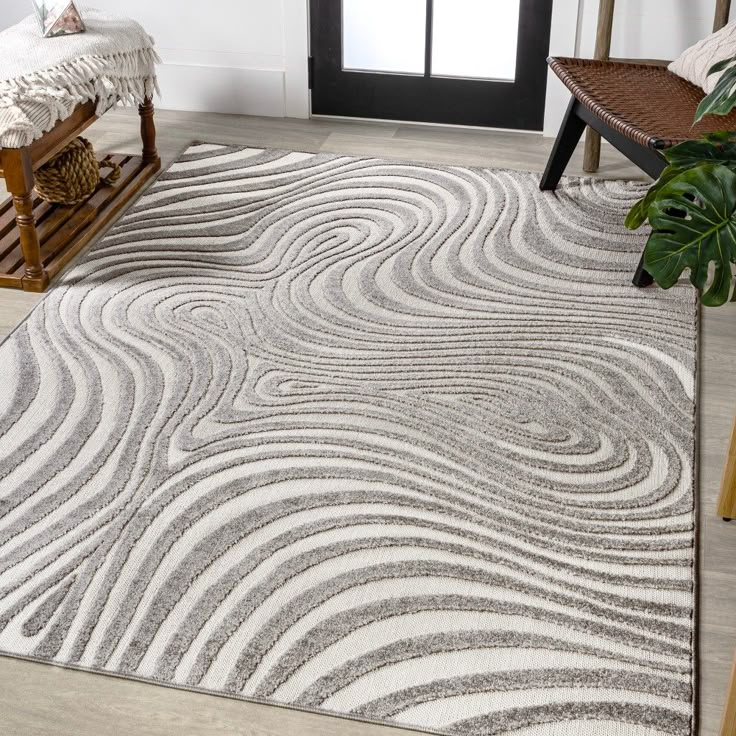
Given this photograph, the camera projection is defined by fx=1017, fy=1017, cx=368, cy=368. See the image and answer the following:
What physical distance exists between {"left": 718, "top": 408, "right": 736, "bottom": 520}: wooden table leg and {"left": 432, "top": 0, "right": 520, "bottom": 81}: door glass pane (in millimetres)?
1917

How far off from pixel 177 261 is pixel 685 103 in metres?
1.41

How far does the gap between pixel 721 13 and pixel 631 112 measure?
2.22 ft

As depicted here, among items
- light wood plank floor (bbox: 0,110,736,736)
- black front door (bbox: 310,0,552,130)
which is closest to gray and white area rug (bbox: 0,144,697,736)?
light wood plank floor (bbox: 0,110,736,736)

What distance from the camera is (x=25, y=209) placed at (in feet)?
8.16

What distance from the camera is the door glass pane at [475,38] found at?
3.31 m

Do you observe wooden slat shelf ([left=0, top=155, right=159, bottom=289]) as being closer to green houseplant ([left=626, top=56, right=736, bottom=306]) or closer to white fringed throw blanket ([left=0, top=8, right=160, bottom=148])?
white fringed throw blanket ([left=0, top=8, right=160, bottom=148])

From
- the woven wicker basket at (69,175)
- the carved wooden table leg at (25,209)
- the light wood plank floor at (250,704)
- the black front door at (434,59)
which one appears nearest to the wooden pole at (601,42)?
the black front door at (434,59)

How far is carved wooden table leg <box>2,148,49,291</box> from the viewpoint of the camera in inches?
95.3

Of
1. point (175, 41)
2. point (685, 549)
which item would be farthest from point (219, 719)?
point (175, 41)

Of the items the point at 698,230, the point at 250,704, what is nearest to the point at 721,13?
the point at 698,230

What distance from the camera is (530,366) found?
7.59 feet

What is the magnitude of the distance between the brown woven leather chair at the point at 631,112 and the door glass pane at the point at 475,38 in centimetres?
48

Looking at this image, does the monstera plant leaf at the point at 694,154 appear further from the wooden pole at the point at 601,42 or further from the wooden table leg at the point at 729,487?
the wooden pole at the point at 601,42

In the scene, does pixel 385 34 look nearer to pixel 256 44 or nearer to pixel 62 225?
pixel 256 44
